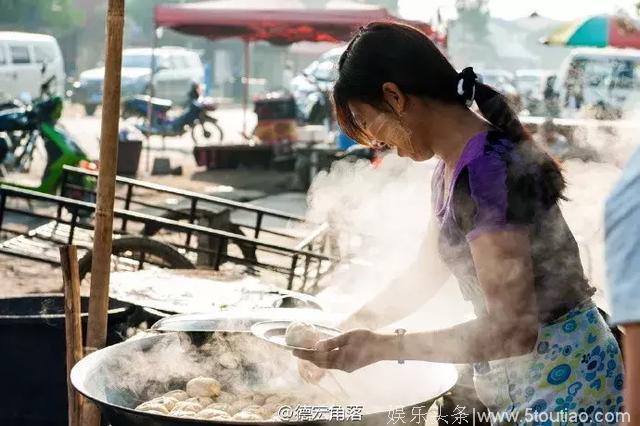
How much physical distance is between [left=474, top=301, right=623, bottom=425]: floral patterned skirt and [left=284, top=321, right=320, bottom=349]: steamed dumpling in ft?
1.72

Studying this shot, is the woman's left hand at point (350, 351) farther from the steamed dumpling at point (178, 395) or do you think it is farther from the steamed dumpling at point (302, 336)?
the steamed dumpling at point (178, 395)

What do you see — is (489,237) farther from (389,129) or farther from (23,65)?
(23,65)

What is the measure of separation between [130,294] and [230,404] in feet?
5.48

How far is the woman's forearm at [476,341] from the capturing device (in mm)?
1917

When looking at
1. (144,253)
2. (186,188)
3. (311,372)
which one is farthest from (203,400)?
(186,188)

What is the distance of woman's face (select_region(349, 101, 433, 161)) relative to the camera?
80.4 inches

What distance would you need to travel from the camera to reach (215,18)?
1497cm

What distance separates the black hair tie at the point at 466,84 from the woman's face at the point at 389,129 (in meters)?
0.15

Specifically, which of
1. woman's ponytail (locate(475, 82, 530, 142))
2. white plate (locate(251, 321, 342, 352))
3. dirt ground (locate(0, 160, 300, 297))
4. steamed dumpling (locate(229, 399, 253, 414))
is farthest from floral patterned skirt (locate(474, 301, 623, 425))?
dirt ground (locate(0, 160, 300, 297))

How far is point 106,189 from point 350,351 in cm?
115

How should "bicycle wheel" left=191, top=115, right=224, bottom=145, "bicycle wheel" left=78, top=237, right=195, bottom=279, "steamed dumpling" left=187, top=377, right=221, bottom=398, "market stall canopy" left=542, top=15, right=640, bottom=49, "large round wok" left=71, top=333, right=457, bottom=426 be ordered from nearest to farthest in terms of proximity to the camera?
1. "large round wok" left=71, top=333, right=457, bottom=426
2. "steamed dumpling" left=187, top=377, right=221, bottom=398
3. "bicycle wheel" left=78, top=237, right=195, bottom=279
4. "market stall canopy" left=542, top=15, right=640, bottom=49
5. "bicycle wheel" left=191, top=115, right=224, bottom=145

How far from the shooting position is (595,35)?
1525 centimetres

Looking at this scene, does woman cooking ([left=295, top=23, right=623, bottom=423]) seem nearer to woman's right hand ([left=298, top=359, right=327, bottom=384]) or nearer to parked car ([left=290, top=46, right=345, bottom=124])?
woman's right hand ([left=298, top=359, right=327, bottom=384])

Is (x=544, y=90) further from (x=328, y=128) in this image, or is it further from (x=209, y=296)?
(x=209, y=296)
